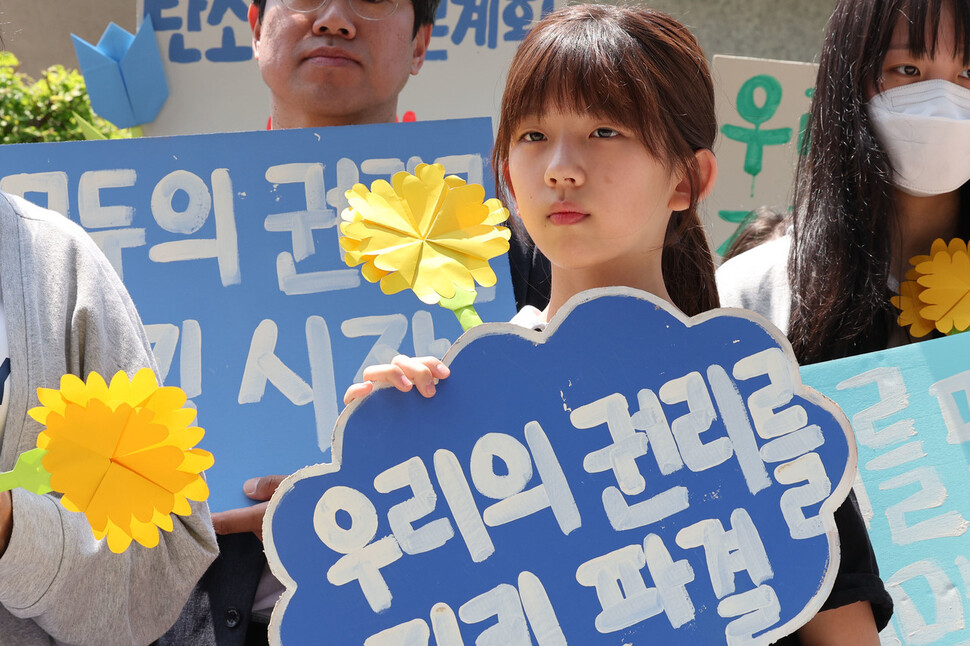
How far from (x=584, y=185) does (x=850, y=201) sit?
66cm

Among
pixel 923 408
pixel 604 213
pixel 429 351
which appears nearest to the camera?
pixel 604 213

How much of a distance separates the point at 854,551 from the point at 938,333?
512 mm

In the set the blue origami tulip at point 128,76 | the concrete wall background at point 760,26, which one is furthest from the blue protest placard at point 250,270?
the concrete wall background at point 760,26

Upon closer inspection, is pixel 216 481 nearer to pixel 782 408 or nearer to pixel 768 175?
pixel 782 408

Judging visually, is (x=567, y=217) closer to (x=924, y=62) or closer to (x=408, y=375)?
(x=408, y=375)

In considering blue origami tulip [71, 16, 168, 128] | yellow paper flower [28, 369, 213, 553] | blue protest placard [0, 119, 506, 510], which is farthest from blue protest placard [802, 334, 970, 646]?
blue origami tulip [71, 16, 168, 128]

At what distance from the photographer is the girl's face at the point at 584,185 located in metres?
1.09

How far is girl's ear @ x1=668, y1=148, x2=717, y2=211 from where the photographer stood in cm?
117

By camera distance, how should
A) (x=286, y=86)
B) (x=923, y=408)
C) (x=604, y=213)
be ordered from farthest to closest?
(x=286, y=86), (x=923, y=408), (x=604, y=213)

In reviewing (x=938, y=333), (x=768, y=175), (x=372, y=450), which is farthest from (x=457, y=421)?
(x=768, y=175)

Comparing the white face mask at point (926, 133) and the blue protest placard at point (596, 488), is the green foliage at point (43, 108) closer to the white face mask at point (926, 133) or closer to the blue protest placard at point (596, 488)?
the white face mask at point (926, 133)

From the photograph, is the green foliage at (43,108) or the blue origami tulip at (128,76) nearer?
the blue origami tulip at (128,76)

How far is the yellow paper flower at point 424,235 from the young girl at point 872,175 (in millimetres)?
598

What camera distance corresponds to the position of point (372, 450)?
3.22ft
